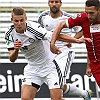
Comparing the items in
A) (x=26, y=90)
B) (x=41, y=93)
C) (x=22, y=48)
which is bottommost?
(x=41, y=93)

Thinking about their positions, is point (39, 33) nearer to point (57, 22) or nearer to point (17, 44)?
point (17, 44)

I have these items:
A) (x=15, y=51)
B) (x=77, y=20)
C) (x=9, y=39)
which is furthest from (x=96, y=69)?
(x=9, y=39)

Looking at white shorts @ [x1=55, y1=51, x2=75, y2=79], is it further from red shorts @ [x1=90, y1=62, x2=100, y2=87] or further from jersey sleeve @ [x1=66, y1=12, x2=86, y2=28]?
jersey sleeve @ [x1=66, y1=12, x2=86, y2=28]

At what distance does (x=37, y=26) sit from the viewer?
9.38 m

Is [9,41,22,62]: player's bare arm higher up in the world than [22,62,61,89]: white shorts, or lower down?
A: higher up

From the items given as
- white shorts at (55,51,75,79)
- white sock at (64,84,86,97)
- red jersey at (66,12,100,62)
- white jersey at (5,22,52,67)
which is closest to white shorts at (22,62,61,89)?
white jersey at (5,22,52,67)

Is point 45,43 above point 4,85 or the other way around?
above

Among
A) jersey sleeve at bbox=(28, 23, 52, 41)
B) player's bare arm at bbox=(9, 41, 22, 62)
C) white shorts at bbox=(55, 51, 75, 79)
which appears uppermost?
jersey sleeve at bbox=(28, 23, 52, 41)

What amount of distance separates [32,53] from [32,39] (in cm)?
28

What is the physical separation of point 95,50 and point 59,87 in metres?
1.06

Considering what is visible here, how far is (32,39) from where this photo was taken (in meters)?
9.43

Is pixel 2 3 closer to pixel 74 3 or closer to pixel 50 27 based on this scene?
pixel 74 3

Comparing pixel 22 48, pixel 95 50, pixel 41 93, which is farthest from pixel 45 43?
pixel 41 93

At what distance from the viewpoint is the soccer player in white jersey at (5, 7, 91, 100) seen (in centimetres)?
924
